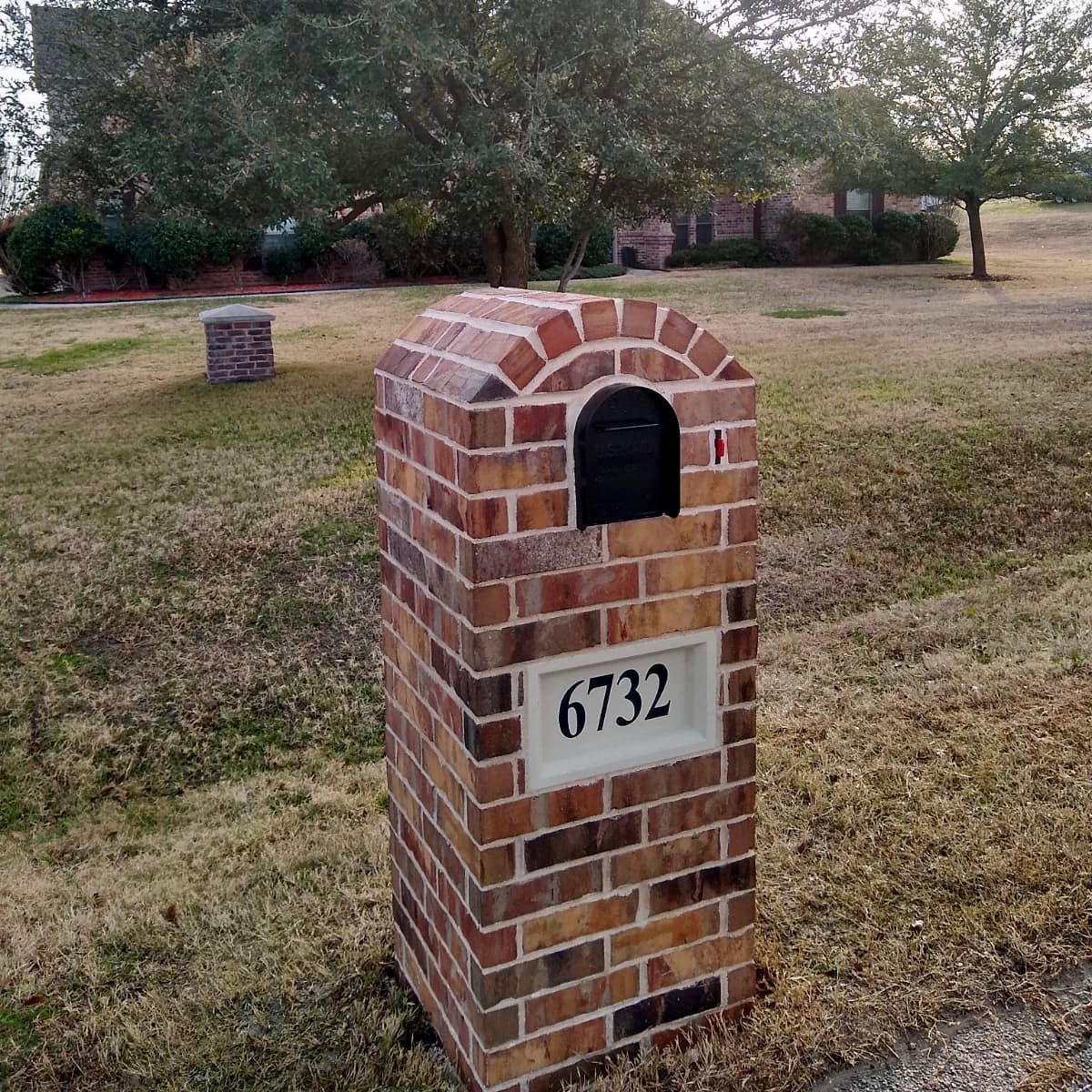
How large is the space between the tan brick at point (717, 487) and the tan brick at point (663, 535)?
3cm

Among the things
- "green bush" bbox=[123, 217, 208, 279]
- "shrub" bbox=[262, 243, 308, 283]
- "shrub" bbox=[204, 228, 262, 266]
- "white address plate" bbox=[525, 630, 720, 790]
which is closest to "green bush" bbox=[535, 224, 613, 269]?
"shrub" bbox=[262, 243, 308, 283]

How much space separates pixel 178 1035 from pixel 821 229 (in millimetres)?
25573

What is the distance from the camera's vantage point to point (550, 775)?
1959 mm

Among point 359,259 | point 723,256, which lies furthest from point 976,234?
point 359,259

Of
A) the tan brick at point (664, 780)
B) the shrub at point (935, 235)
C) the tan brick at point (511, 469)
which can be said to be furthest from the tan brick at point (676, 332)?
the shrub at point (935, 235)

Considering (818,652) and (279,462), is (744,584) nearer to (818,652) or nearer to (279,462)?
(818,652)

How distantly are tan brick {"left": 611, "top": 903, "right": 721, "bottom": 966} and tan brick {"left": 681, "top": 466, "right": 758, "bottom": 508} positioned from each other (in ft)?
2.65

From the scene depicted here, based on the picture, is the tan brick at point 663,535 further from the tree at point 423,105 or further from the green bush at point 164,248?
the green bush at point 164,248

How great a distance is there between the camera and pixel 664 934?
6.98 feet

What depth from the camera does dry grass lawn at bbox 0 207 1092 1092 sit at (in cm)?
234

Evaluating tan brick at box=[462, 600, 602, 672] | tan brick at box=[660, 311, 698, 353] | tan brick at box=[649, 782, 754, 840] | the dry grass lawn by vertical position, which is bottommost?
the dry grass lawn

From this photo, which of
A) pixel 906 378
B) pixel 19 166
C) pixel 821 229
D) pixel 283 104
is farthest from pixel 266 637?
pixel 821 229

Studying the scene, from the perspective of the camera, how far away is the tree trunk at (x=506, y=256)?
10945 mm

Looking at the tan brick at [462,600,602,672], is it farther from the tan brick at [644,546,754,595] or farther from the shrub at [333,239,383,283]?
the shrub at [333,239,383,283]
